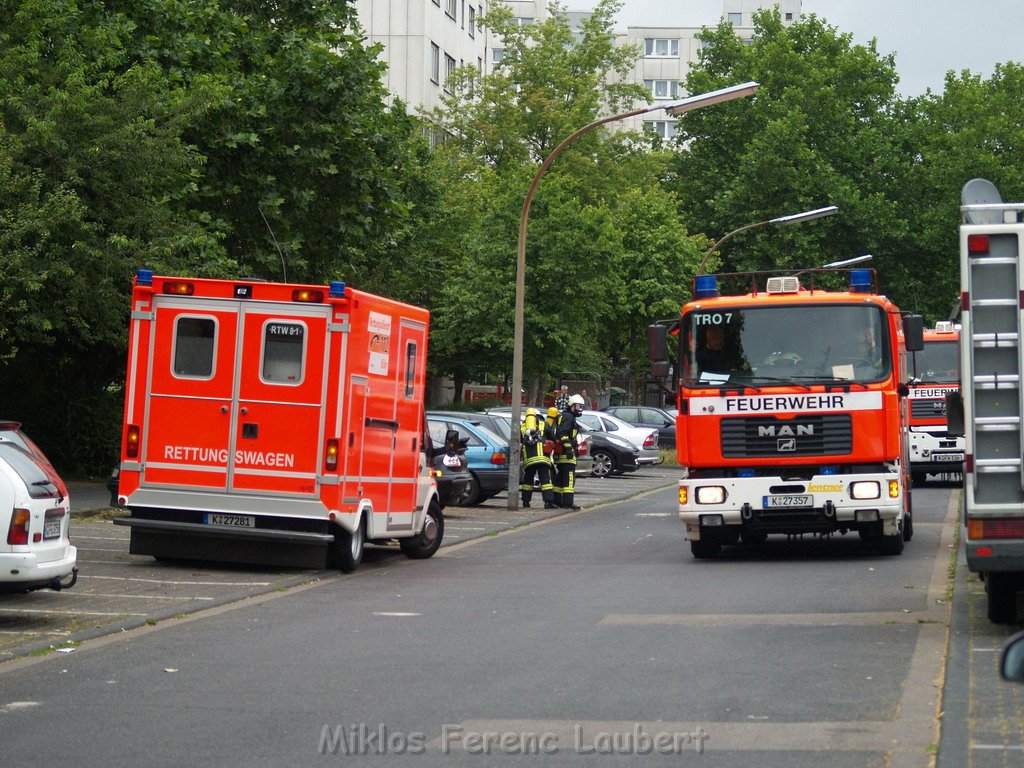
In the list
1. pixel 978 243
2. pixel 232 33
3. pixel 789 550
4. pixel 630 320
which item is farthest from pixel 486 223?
pixel 978 243

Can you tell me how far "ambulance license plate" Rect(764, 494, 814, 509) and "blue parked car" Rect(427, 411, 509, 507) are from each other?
36.9ft

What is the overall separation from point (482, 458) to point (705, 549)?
34.7ft

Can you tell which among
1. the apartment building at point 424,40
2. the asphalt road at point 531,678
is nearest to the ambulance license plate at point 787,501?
the asphalt road at point 531,678

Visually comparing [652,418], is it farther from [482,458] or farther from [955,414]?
[955,414]

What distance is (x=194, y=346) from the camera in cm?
1608

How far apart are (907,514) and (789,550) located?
142 centimetres

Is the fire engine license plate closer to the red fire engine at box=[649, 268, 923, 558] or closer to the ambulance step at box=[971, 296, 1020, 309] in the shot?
the ambulance step at box=[971, 296, 1020, 309]

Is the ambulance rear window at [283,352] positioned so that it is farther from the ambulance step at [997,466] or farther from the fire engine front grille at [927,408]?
the fire engine front grille at [927,408]

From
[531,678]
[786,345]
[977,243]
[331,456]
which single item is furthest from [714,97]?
[531,678]

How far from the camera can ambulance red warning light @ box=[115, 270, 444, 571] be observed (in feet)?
51.2

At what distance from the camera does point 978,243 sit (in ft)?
35.3

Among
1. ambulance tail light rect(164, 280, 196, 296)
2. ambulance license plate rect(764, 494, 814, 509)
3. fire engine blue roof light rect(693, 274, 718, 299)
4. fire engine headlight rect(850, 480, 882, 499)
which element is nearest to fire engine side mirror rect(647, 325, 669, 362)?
fire engine blue roof light rect(693, 274, 718, 299)

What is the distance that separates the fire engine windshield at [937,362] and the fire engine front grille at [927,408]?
41cm

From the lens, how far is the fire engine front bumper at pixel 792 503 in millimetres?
16641
